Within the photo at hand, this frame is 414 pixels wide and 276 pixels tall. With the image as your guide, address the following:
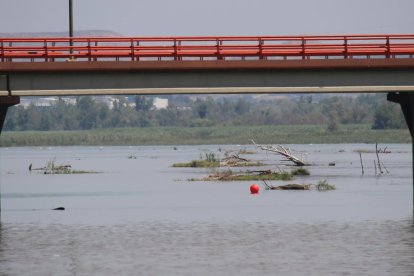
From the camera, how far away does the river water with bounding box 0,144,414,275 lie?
141 ft

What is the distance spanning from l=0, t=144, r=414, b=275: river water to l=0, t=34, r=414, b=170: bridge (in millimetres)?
6622

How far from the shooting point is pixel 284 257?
44.9 meters

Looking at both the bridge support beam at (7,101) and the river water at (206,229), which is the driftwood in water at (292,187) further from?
the bridge support beam at (7,101)

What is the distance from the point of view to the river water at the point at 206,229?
42844 mm

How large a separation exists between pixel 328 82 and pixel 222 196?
19.2 metres

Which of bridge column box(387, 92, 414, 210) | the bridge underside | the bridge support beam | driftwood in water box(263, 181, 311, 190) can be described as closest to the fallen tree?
driftwood in water box(263, 181, 311, 190)

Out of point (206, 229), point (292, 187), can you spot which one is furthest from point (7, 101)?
point (292, 187)

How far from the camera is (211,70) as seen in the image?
197ft

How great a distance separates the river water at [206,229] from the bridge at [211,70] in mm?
6622

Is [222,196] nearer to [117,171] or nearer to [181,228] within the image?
[181,228]

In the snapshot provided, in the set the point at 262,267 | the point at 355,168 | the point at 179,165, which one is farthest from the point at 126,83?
the point at 179,165

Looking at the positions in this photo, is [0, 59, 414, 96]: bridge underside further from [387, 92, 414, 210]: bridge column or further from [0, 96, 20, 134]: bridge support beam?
[387, 92, 414, 210]: bridge column

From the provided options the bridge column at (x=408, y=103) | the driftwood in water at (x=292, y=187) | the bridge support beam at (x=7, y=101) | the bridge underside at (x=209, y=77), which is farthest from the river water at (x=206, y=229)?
the bridge underside at (x=209, y=77)

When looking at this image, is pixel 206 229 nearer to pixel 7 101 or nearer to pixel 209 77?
pixel 209 77
